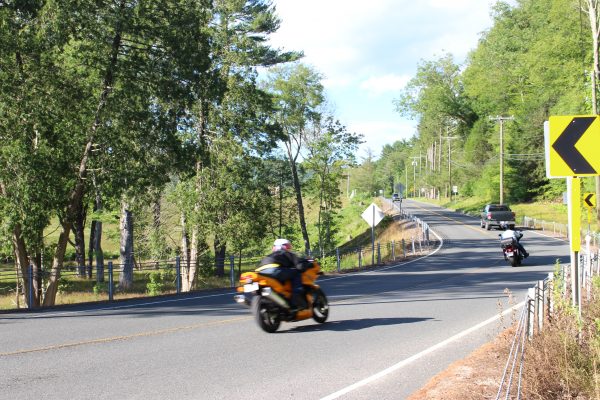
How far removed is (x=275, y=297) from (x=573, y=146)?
17.6 ft

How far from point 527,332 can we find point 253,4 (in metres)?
31.7

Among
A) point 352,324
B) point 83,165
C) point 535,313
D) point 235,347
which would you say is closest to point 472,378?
point 535,313

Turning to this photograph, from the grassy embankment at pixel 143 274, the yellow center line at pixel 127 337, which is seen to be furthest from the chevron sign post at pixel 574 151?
the grassy embankment at pixel 143 274

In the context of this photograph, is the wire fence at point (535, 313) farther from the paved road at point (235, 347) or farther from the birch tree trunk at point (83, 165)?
the birch tree trunk at point (83, 165)

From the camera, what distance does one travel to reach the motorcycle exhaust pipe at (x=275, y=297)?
1038 centimetres

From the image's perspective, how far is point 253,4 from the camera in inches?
1433

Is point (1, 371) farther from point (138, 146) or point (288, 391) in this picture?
point (138, 146)

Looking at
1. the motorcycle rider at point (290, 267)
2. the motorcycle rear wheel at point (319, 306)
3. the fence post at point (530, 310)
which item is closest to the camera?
the fence post at point (530, 310)

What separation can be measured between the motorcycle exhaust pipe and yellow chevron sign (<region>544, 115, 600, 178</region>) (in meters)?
5.00

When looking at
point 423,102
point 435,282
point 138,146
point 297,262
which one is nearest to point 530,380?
point 297,262

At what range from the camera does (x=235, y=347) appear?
931 centimetres

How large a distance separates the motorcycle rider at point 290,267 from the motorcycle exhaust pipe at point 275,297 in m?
0.16

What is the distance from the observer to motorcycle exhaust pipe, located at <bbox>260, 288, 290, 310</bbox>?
1038 cm

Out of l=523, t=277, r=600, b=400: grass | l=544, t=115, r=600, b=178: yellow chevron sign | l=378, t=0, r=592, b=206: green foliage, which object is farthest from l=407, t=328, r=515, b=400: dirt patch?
l=378, t=0, r=592, b=206: green foliage
